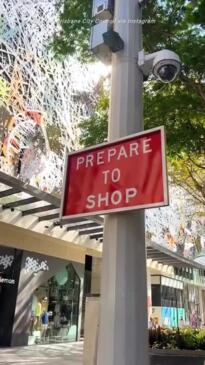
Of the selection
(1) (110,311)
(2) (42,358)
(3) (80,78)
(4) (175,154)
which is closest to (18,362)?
(2) (42,358)

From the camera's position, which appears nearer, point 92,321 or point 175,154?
point 92,321

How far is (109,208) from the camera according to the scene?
3055 millimetres

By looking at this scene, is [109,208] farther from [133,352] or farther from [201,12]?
[201,12]

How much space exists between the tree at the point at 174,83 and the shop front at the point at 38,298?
6480mm

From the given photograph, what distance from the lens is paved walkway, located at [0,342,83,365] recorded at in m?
10.5

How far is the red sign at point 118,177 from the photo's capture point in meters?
2.93

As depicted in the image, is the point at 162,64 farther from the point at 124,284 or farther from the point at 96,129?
the point at 96,129

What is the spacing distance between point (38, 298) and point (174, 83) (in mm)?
10376

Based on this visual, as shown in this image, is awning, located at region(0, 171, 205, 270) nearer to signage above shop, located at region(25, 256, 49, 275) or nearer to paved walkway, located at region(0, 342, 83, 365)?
signage above shop, located at region(25, 256, 49, 275)

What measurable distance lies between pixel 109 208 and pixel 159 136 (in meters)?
0.67

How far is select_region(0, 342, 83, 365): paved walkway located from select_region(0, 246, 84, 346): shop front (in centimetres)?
77

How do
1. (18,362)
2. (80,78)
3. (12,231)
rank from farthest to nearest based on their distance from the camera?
1. (80,78)
2. (12,231)
3. (18,362)

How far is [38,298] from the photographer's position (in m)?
15.3

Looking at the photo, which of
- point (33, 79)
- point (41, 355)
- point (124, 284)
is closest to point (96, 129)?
point (33, 79)
